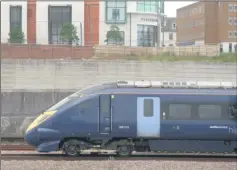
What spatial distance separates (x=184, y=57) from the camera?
34906mm

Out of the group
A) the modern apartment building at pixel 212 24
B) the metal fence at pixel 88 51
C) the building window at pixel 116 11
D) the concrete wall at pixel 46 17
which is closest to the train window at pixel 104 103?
the metal fence at pixel 88 51

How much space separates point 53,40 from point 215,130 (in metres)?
33.6

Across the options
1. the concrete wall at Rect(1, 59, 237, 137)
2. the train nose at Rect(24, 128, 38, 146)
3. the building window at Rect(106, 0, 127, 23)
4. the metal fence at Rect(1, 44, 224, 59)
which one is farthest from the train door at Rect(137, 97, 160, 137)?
the building window at Rect(106, 0, 127, 23)

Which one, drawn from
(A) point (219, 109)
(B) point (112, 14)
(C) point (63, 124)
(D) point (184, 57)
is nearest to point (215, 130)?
(A) point (219, 109)

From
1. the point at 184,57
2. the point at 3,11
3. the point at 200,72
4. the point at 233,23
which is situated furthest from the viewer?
the point at 233,23

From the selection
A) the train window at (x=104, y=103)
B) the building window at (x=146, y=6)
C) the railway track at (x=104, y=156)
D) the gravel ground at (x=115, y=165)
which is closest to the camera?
the gravel ground at (x=115, y=165)

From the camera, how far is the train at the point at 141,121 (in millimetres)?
16922

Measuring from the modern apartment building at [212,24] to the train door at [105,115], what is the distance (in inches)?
2579

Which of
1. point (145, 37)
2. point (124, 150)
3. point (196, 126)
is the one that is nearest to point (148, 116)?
point (124, 150)

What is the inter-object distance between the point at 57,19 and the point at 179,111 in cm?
3393

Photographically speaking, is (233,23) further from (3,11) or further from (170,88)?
(170,88)

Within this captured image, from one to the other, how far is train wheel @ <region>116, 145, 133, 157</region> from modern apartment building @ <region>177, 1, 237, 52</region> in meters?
65.5

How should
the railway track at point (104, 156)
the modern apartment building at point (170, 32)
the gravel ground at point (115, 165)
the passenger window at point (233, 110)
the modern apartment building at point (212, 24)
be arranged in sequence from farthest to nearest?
1. the modern apartment building at point (170, 32)
2. the modern apartment building at point (212, 24)
3. the passenger window at point (233, 110)
4. the railway track at point (104, 156)
5. the gravel ground at point (115, 165)

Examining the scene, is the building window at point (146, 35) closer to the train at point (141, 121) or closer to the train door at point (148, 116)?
the train at point (141, 121)
